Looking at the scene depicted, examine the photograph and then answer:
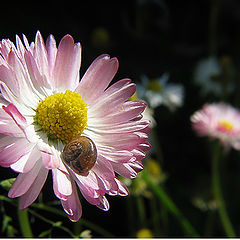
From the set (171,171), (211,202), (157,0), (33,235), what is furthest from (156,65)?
(33,235)

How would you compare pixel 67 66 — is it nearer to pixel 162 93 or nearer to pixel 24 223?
pixel 24 223

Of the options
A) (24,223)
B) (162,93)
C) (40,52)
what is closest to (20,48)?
(40,52)

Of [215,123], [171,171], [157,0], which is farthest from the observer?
[157,0]

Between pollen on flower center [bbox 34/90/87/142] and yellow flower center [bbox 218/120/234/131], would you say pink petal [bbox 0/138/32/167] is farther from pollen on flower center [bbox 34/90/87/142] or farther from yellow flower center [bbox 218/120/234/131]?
yellow flower center [bbox 218/120/234/131]

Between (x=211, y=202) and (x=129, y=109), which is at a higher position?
(x=129, y=109)

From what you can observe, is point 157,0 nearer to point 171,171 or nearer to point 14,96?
point 171,171

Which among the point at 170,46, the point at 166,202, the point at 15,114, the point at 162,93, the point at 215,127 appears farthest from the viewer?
the point at 170,46

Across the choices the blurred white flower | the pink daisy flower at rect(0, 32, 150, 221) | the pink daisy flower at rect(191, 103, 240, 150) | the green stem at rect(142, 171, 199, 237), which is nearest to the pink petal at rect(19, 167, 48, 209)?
the pink daisy flower at rect(0, 32, 150, 221)
